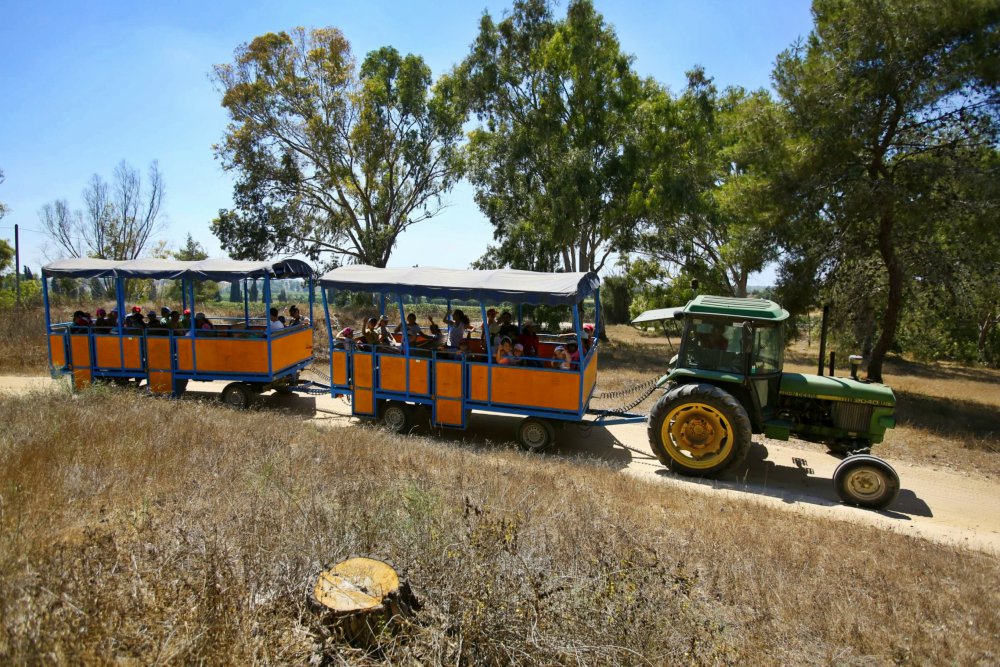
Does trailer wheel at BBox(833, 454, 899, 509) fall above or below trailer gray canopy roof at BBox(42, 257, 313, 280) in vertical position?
below

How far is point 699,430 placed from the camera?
819cm

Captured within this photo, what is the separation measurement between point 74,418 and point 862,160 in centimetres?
1591

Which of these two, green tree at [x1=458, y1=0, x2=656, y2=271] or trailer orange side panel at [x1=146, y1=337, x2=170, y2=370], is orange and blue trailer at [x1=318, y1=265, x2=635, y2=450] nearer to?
trailer orange side panel at [x1=146, y1=337, x2=170, y2=370]

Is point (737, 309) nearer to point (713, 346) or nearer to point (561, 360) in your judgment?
point (713, 346)

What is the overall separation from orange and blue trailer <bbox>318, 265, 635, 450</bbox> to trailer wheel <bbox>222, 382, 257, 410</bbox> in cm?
216

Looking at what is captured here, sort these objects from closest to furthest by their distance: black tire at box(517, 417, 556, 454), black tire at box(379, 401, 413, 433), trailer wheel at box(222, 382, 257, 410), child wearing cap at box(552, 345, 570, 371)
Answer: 1. child wearing cap at box(552, 345, 570, 371)
2. black tire at box(517, 417, 556, 454)
3. black tire at box(379, 401, 413, 433)
4. trailer wheel at box(222, 382, 257, 410)

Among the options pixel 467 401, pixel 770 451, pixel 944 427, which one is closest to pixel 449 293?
pixel 467 401

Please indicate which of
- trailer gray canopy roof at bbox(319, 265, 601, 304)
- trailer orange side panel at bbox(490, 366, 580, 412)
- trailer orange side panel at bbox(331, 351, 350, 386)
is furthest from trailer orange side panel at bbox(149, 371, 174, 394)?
trailer orange side panel at bbox(490, 366, 580, 412)

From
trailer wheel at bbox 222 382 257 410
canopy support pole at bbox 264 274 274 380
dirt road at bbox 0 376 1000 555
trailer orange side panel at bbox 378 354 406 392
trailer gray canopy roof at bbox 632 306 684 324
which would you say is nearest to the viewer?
dirt road at bbox 0 376 1000 555

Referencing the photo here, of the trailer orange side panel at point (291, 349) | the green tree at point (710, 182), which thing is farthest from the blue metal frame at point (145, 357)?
the green tree at point (710, 182)

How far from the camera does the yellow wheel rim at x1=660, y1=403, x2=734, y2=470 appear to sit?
8055 mm

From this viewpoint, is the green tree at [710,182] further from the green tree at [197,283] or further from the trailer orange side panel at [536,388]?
the green tree at [197,283]

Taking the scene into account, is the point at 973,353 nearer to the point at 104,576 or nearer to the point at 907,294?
the point at 907,294

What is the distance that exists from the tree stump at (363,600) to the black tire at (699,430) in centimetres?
567
